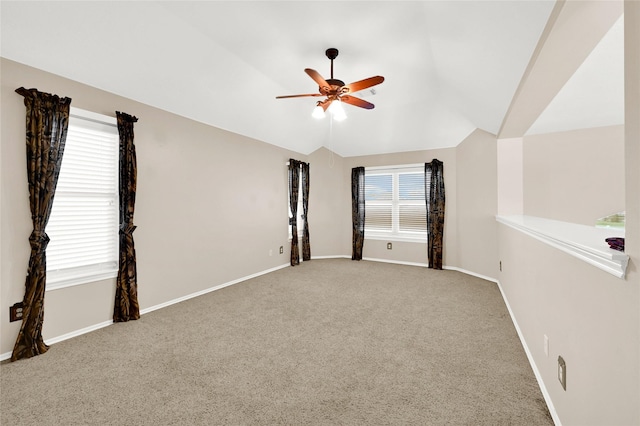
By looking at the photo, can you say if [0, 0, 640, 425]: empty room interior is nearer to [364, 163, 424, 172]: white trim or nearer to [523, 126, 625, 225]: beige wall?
[523, 126, 625, 225]: beige wall

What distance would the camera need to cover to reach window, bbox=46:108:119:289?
2.67 m

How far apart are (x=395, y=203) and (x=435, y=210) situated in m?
0.92

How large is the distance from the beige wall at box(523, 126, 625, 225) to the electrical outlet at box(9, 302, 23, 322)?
603 cm

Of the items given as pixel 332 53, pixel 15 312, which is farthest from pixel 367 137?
pixel 15 312

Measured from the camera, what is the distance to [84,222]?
286 centimetres

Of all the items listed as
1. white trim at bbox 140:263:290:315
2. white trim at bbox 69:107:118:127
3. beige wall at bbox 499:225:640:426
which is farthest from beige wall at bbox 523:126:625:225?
white trim at bbox 69:107:118:127

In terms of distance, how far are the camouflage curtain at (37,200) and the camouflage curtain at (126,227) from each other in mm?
591

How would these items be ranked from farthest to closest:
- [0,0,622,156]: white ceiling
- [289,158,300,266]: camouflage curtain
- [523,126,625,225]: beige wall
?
[289,158,300,266]: camouflage curtain < [523,126,625,225]: beige wall < [0,0,622,156]: white ceiling

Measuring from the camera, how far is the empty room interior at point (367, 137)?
1.47 meters

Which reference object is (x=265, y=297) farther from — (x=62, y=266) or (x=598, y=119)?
(x=598, y=119)

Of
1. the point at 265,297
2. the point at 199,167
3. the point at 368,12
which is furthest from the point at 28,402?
the point at 368,12

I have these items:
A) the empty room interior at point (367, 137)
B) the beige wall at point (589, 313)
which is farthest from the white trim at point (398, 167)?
the beige wall at point (589, 313)

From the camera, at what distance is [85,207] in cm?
287

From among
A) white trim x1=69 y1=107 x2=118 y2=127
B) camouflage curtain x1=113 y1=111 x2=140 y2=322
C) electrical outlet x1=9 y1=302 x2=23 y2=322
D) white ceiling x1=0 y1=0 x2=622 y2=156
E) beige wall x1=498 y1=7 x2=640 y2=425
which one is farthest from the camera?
camouflage curtain x1=113 y1=111 x2=140 y2=322
